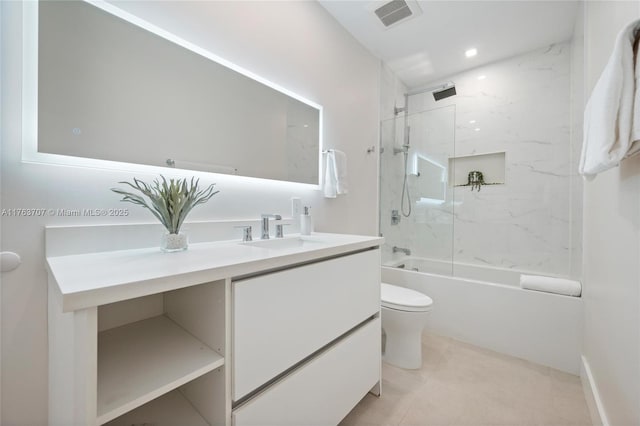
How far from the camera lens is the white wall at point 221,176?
0.77 metres

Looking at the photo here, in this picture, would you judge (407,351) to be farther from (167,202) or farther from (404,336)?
(167,202)

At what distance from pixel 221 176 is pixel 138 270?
27.7 inches

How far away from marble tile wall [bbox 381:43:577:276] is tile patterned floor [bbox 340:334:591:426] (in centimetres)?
93

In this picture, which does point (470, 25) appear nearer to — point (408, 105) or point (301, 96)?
point (408, 105)

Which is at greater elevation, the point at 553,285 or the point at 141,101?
the point at 141,101

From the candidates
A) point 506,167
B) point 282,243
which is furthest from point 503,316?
point 282,243

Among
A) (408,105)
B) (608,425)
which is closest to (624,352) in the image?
(608,425)

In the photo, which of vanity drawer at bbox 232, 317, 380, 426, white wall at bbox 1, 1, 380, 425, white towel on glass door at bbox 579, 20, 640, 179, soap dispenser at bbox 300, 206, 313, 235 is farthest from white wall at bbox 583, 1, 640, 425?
white wall at bbox 1, 1, 380, 425

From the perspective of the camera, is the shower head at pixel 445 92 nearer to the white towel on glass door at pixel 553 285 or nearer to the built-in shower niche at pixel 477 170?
the built-in shower niche at pixel 477 170

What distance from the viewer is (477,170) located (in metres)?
2.68

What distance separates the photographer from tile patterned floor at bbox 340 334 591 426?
49.9 inches

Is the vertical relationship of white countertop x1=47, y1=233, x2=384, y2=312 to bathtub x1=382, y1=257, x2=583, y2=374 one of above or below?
above

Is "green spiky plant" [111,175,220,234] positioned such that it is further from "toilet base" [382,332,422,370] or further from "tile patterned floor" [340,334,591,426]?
"toilet base" [382,332,422,370]

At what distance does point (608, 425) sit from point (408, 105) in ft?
9.22
